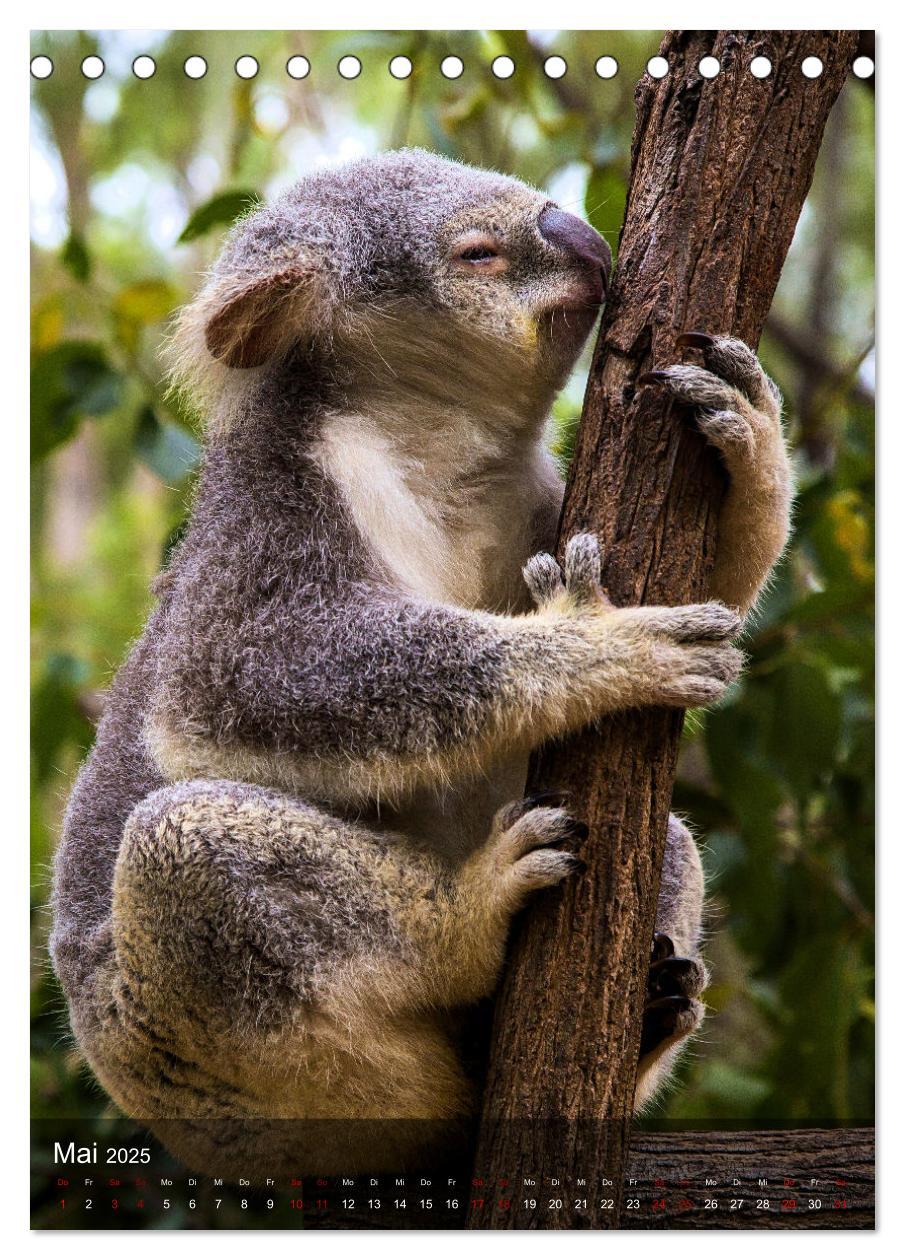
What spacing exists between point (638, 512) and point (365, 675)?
56 cm

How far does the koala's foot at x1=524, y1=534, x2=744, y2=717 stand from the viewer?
2221mm

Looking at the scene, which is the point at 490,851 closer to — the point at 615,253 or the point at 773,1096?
the point at 615,253

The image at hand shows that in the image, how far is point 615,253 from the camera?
242 centimetres

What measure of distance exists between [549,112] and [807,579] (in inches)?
60.1

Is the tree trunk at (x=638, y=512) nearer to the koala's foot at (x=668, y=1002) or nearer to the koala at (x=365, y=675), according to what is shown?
the koala at (x=365, y=675)

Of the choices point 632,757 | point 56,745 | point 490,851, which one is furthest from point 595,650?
point 56,745

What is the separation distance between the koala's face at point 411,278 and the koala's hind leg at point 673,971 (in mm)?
1074

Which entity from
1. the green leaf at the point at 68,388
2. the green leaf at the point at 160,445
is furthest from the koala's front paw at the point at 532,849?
the green leaf at the point at 160,445

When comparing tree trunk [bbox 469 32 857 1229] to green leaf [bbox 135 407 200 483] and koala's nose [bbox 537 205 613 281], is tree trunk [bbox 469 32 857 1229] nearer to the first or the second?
koala's nose [bbox 537 205 613 281]

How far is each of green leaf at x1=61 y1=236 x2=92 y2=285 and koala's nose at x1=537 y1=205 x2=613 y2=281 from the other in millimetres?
1117

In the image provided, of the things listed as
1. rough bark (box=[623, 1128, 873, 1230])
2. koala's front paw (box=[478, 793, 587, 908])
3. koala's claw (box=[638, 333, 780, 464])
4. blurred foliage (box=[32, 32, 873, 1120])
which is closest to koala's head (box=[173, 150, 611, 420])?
blurred foliage (box=[32, 32, 873, 1120])

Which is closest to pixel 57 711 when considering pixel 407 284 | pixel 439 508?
pixel 439 508

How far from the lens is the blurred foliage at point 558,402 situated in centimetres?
273
